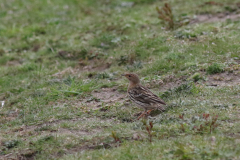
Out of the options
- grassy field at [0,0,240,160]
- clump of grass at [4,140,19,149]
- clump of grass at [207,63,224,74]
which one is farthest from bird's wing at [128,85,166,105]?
clump of grass at [4,140,19,149]

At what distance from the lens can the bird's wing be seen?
30.8ft

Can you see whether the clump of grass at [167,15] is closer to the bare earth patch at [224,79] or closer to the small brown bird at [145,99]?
the bare earth patch at [224,79]

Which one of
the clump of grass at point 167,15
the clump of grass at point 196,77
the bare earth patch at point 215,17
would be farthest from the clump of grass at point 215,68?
the bare earth patch at point 215,17

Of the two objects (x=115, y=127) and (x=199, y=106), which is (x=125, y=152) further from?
(x=199, y=106)

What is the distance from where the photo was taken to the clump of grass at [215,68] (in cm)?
1153

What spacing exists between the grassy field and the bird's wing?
0.37 m

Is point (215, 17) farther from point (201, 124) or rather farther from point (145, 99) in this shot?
point (201, 124)

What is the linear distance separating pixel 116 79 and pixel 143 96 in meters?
3.19

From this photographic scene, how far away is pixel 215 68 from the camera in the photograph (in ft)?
37.9

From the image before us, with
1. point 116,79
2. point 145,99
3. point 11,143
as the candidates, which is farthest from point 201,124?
point 116,79

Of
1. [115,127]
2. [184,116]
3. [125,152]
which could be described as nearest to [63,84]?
[115,127]

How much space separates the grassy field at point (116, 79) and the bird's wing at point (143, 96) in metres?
0.37

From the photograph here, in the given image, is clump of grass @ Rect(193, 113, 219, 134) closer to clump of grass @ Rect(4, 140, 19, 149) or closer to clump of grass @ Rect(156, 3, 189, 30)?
clump of grass @ Rect(4, 140, 19, 149)

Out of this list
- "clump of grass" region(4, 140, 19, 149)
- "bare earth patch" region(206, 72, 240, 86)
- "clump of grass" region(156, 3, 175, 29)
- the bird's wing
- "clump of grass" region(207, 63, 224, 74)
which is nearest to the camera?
"clump of grass" region(4, 140, 19, 149)
